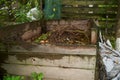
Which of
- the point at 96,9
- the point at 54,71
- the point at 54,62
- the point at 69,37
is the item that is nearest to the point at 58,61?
A: the point at 54,62

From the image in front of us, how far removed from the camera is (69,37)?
11.1ft

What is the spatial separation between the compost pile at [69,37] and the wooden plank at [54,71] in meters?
0.58

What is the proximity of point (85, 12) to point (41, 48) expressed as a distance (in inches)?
142

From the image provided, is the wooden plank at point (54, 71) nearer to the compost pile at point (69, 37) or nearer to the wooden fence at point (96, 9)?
the compost pile at point (69, 37)

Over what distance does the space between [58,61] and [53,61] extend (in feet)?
0.21

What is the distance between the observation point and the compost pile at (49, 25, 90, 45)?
3.25 meters

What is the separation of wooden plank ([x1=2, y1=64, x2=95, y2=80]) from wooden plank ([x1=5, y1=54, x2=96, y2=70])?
0.19ft

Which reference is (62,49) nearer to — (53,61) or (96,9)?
(53,61)

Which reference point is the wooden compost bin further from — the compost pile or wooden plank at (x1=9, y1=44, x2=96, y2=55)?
the compost pile

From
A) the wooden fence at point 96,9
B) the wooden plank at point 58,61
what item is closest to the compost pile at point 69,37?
the wooden plank at point 58,61

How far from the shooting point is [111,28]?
5.89 meters

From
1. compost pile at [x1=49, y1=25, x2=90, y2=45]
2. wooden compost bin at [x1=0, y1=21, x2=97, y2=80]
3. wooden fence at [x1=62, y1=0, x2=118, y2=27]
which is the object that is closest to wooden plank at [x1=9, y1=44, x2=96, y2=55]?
wooden compost bin at [x1=0, y1=21, x2=97, y2=80]

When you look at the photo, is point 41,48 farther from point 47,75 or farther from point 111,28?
point 111,28

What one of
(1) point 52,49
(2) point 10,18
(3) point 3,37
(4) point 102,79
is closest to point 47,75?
(1) point 52,49
